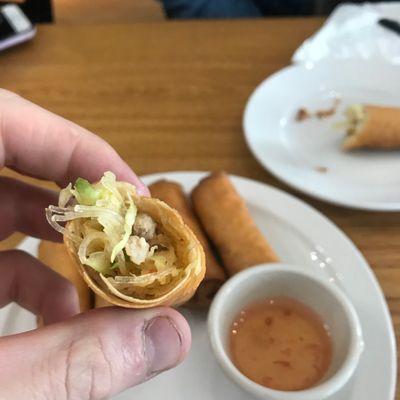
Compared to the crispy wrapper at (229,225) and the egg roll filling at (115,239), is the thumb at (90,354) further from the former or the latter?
the crispy wrapper at (229,225)

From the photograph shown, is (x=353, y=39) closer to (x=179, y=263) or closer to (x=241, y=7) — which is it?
(x=241, y=7)

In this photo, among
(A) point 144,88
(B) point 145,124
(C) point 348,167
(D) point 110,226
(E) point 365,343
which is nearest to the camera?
(D) point 110,226

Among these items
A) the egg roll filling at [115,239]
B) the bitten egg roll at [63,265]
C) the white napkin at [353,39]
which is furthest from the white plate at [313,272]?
the white napkin at [353,39]

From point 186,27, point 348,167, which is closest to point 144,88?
point 186,27

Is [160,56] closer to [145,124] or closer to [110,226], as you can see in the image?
[145,124]

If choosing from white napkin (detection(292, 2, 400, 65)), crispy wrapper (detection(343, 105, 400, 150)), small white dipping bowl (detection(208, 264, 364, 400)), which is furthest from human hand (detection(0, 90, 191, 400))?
white napkin (detection(292, 2, 400, 65))

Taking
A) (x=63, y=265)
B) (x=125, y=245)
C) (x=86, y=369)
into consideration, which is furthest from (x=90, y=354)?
(x=63, y=265)

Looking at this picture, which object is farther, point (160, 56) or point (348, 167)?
point (160, 56)
